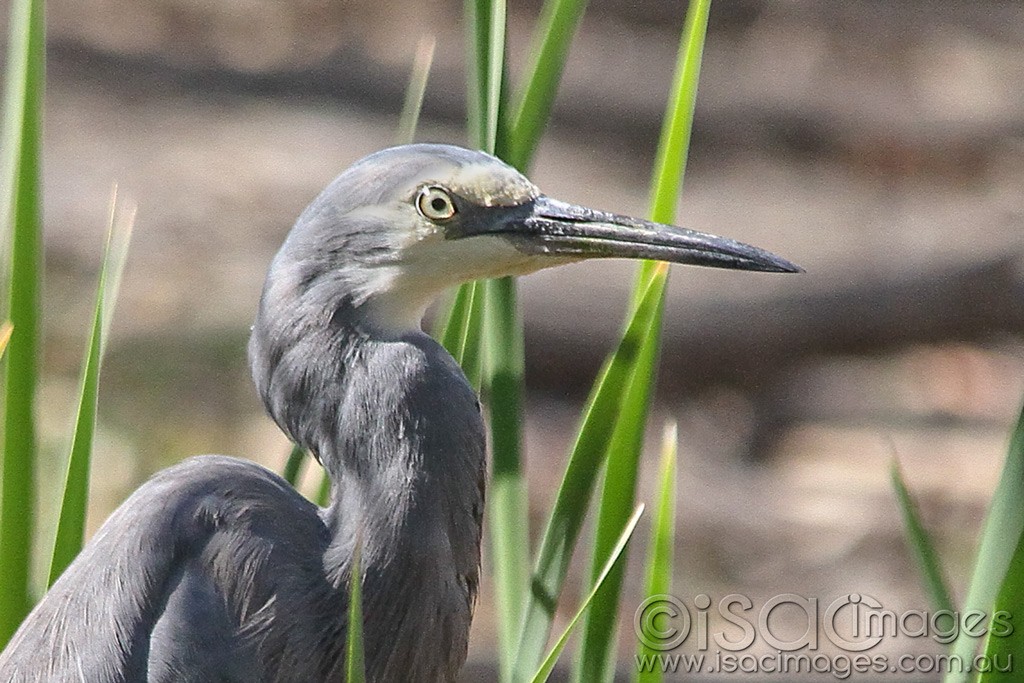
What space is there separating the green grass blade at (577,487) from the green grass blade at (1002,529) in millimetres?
289

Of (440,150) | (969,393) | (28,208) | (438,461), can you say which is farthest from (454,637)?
(969,393)

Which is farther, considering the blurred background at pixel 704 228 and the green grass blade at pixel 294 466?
the blurred background at pixel 704 228

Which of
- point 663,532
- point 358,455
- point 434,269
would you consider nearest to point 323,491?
point 358,455

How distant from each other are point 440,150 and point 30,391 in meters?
0.42

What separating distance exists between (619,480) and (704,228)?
3.21 meters

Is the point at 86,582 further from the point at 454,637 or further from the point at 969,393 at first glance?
the point at 969,393

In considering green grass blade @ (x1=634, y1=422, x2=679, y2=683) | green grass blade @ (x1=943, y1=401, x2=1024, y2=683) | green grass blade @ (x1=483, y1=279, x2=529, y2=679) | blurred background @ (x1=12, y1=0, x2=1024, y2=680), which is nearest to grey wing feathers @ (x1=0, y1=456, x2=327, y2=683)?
green grass blade @ (x1=483, y1=279, x2=529, y2=679)

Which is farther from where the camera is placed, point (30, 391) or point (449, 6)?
point (449, 6)

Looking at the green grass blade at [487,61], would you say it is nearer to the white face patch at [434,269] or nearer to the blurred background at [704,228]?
the white face patch at [434,269]

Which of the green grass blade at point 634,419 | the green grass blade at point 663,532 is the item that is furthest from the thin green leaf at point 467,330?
the green grass blade at point 663,532

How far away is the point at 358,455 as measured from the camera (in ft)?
3.78

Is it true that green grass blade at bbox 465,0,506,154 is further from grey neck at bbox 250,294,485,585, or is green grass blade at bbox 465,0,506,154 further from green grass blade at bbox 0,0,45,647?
green grass blade at bbox 0,0,45,647

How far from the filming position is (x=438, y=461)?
1152 millimetres

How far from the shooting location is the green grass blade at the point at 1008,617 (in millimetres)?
937
